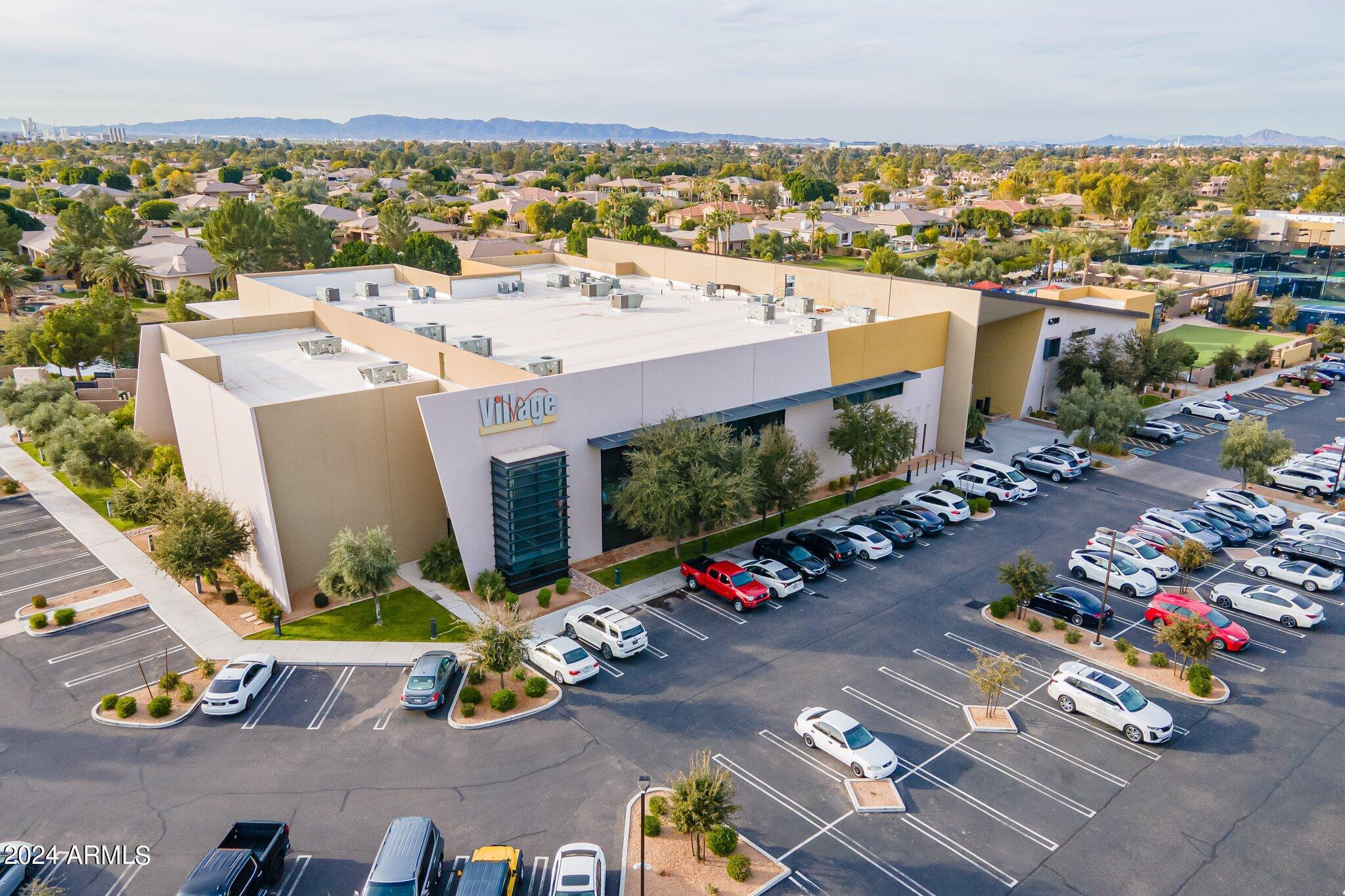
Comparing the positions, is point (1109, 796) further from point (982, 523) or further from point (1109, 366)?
point (1109, 366)

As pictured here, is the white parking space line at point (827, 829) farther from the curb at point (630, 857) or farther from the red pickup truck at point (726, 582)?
the red pickup truck at point (726, 582)

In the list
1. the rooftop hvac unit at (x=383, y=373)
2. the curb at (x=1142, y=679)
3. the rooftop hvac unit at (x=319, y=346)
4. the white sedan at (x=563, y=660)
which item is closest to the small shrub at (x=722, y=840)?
the white sedan at (x=563, y=660)

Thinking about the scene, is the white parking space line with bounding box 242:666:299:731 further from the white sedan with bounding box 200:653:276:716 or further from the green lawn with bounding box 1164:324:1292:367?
the green lawn with bounding box 1164:324:1292:367

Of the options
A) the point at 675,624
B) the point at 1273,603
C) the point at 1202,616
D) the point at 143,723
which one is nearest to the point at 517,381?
the point at 675,624

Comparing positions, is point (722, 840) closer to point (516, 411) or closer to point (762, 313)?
point (516, 411)

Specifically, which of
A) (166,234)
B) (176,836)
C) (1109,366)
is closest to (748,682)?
(176,836)

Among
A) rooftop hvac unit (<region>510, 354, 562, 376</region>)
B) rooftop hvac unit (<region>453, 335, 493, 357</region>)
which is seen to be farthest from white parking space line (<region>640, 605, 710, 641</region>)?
rooftop hvac unit (<region>453, 335, 493, 357</region>)
